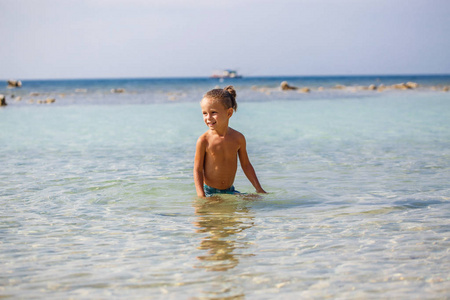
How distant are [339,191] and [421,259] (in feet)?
8.41

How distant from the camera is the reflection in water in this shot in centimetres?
367

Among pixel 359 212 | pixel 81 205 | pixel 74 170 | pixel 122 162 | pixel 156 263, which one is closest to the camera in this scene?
pixel 156 263

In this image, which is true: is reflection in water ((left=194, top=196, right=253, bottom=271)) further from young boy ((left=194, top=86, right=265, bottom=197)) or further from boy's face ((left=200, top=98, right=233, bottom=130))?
boy's face ((left=200, top=98, right=233, bottom=130))

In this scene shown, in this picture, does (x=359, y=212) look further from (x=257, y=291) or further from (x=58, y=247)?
(x=58, y=247)

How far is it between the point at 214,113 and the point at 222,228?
5.07ft

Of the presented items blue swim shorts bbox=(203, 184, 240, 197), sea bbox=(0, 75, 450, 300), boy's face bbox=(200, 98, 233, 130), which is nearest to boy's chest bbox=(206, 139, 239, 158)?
boy's face bbox=(200, 98, 233, 130)

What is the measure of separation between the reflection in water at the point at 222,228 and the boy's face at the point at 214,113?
32.6 inches

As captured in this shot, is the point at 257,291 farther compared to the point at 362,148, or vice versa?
the point at 362,148

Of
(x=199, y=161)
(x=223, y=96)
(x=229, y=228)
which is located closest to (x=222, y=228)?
(x=229, y=228)

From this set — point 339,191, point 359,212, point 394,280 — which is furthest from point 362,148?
point 394,280

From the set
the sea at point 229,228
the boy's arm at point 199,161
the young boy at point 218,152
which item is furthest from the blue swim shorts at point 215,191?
the boy's arm at point 199,161

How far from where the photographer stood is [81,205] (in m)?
5.56

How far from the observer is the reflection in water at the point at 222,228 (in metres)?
3.67

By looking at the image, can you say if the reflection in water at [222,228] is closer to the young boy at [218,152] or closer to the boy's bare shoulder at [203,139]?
the young boy at [218,152]
